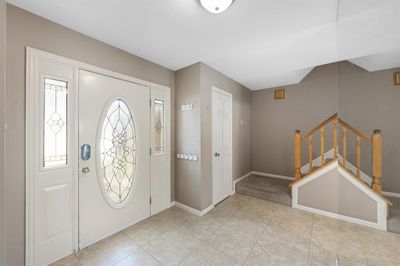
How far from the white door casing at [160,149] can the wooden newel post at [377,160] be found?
3022mm

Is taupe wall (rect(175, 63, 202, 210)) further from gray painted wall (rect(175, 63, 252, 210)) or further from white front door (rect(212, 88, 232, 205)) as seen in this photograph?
white front door (rect(212, 88, 232, 205))

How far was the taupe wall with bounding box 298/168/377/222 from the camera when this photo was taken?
219cm

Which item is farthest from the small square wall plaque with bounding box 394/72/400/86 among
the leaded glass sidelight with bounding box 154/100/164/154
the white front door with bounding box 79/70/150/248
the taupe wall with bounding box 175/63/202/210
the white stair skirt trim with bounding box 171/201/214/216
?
the white front door with bounding box 79/70/150/248

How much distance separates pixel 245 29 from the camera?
1.71 meters

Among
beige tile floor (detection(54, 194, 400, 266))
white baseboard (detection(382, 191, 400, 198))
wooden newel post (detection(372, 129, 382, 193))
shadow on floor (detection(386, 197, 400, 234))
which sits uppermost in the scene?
wooden newel post (detection(372, 129, 382, 193))

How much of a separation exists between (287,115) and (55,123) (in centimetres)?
441

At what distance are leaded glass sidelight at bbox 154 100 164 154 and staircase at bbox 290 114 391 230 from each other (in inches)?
96.6

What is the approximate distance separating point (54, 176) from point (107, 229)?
923mm

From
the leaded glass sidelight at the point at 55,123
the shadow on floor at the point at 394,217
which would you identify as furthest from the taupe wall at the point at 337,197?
the leaded glass sidelight at the point at 55,123

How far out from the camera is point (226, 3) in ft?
4.31

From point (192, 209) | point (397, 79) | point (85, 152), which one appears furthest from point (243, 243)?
point (397, 79)

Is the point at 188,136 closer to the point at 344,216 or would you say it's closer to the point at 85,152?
the point at 85,152

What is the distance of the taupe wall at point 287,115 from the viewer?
3.42 m

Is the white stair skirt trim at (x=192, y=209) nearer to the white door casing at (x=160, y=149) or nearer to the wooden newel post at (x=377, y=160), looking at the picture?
the white door casing at (x=160, y=149)
